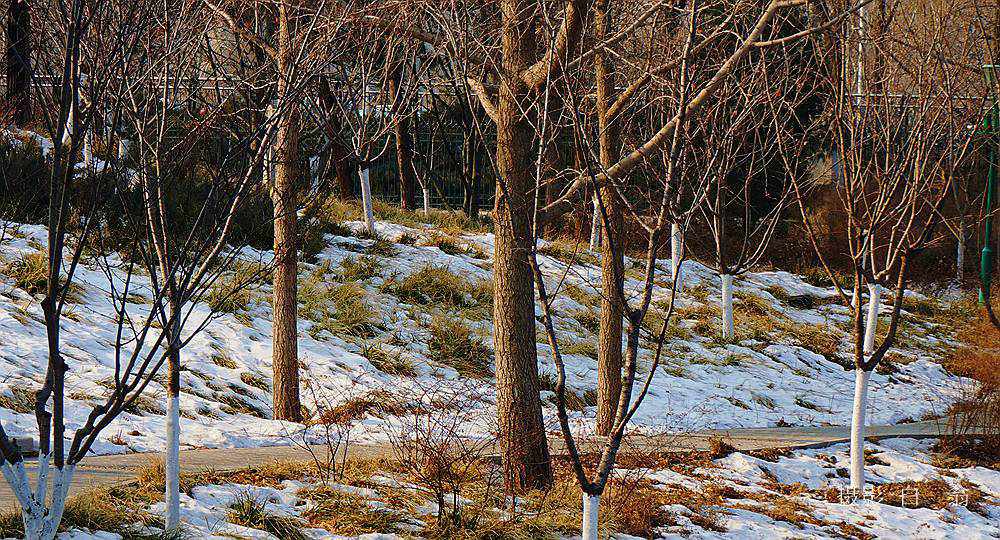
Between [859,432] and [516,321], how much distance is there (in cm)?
285

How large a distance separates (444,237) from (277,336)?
6.07 metres

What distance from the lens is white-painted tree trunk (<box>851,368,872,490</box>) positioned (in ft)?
20.8

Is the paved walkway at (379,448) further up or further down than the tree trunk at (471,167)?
further down

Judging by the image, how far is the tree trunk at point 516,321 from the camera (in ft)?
17.5

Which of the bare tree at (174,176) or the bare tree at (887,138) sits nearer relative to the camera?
the bare tree at (174,176)

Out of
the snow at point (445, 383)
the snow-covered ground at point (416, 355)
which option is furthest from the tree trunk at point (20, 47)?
the snow-covered ground at point (416, 355)

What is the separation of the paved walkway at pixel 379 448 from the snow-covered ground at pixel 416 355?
11.5 inches

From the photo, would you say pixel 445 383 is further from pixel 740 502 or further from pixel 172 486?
pixel 172 486

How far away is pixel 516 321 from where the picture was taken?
17.7 feet

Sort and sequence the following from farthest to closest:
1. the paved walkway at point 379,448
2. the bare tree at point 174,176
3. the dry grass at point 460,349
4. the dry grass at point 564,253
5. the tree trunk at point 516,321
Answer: the dry grass at point 564,253, the dry grass at point 460,349, the tree trunk at point 516,321, the paved walkway at point 379,448, the bare tree at point 174,176

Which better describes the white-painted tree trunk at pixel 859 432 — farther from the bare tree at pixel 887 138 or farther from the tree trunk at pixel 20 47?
the tree trunk at pixel 20 47

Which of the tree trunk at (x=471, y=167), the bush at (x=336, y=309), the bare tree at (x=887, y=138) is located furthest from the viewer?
the bush at (x=336, y=309)

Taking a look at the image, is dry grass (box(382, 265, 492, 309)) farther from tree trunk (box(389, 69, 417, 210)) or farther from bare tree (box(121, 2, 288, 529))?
bare tree (box(121, 2, 288, 529))

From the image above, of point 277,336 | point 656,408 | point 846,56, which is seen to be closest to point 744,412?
point 656,408
